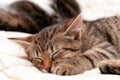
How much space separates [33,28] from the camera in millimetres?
2246

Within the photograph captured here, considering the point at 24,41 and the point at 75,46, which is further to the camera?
the point at 24,41

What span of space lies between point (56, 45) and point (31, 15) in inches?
30.9

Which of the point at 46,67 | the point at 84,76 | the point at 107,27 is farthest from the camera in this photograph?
the point at 107,27

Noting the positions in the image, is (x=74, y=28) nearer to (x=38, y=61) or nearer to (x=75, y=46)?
(x=75, y=46)

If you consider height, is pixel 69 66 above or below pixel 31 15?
below

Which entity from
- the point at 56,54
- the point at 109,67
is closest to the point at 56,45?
the point at 56,54

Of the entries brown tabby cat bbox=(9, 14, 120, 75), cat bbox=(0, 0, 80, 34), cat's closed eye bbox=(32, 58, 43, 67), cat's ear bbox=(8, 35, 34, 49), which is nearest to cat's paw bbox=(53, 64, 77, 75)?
brown tabby cat bbox=(9, 14, 120, 75)

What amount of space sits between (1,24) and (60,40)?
2.33 ft

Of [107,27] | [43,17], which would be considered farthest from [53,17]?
[107,27]

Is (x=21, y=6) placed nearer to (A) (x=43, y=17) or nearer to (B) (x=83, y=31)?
(A) (x=43, y=17)

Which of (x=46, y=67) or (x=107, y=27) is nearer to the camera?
(x=46, y=67)

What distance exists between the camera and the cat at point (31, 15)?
87.1 inches

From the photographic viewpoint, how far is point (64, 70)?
1.45m

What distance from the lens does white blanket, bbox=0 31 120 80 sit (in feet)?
4.41
